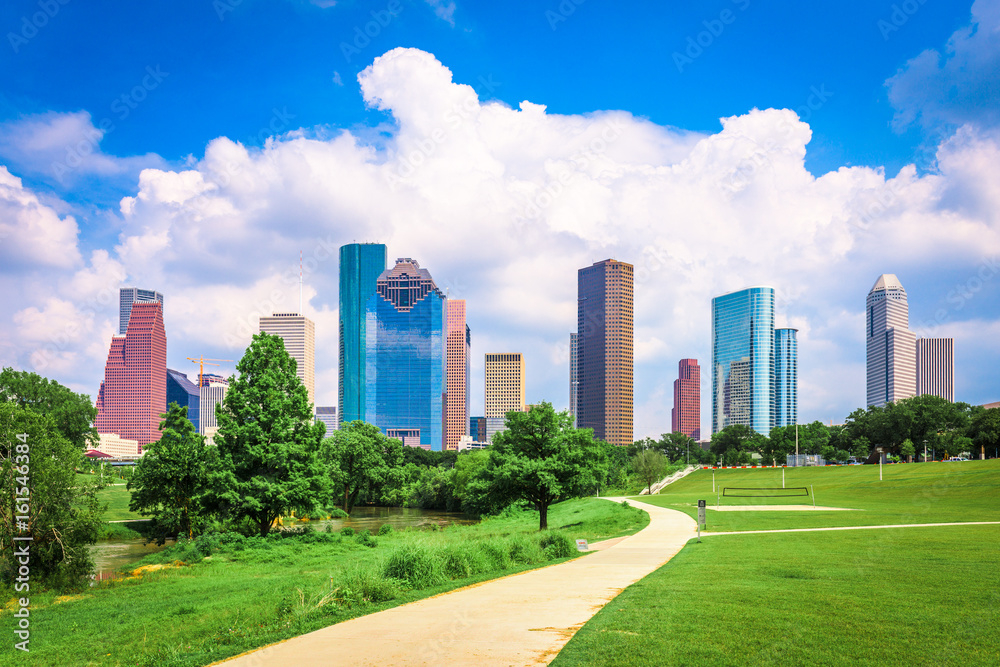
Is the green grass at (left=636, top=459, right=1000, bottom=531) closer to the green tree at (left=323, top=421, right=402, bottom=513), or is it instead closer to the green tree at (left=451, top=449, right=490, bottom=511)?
the green tree at (left=451, top=449, right=490, bottom=511)

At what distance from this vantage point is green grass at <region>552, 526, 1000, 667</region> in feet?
26.0

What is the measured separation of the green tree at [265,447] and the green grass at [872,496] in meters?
21.4

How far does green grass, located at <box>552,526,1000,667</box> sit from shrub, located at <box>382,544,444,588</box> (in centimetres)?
474

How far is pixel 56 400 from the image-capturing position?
199 feet

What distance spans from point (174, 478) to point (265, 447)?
644 cm

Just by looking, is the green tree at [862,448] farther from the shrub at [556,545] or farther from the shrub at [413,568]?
the shrub at [413,568]

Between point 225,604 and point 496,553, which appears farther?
point 496,553

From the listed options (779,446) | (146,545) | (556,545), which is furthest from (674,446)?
(556,545)

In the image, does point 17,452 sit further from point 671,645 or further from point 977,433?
point 977,433

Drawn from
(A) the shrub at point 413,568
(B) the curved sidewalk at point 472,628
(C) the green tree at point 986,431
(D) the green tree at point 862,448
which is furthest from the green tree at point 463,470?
(D) the green tree at point 862,448

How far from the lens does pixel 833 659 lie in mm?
7742

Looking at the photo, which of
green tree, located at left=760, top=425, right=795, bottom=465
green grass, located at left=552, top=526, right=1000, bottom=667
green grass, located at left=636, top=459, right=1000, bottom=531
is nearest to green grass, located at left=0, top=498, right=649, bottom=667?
green grass, located at left=552, top=526, right=1000, bottom=667

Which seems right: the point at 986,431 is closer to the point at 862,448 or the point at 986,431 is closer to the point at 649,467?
the point at 862,448

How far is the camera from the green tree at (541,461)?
3425 centimetres
